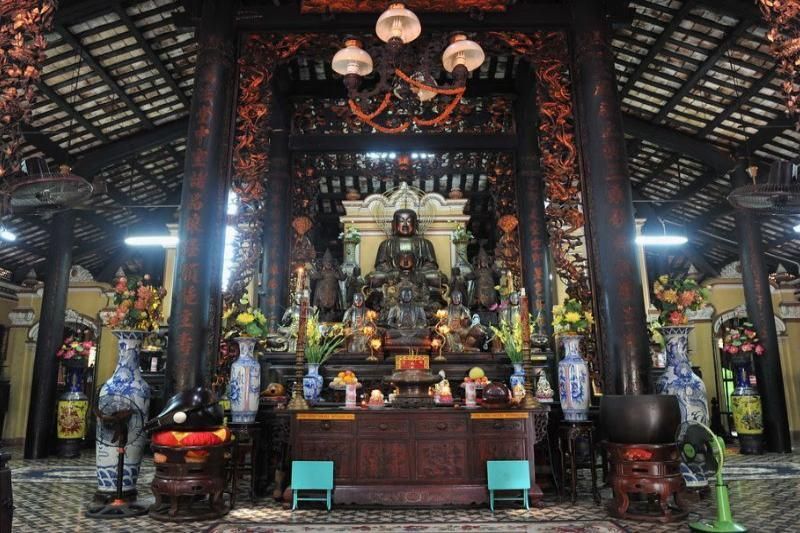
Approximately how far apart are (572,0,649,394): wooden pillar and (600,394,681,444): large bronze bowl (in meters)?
0.44

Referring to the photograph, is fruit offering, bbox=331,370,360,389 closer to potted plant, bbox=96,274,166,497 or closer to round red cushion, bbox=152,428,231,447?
round red cushion, bbox=152,428,231,447

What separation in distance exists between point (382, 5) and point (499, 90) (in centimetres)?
352

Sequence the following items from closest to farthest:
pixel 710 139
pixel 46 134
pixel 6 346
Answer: pixel 46 134 < pixel 710 139 < pixel 6 346

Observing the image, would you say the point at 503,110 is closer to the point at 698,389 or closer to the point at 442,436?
the point at 698,389

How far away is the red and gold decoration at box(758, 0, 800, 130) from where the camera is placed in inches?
129

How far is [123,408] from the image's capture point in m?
4.61

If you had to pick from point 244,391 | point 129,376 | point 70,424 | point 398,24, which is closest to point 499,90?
point 398,24

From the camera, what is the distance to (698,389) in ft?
16.2

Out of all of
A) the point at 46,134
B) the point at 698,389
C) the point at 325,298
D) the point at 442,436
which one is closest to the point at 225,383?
the point at 442,436

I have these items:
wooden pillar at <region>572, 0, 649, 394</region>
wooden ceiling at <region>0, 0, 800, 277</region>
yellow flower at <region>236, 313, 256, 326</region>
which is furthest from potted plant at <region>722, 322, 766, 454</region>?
yellow flower at <region>236, 313, 256, 326</region>

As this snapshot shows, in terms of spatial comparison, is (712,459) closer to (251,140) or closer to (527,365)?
(527,365)

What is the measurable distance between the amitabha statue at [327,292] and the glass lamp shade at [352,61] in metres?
4.27

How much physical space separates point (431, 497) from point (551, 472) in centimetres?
138

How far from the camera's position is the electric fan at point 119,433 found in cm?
430
